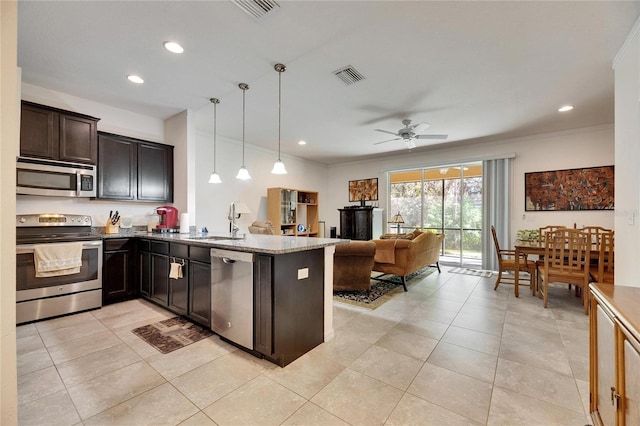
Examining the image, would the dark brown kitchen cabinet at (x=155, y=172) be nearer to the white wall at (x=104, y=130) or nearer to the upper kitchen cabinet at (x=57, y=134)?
the white wall at (x=104, y=130)

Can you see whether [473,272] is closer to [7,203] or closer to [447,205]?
[447,205]

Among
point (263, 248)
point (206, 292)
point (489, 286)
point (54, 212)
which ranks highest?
point (54, 212)

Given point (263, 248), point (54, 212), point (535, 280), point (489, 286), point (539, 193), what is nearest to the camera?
point (263, 248)

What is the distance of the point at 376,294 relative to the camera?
399 cm

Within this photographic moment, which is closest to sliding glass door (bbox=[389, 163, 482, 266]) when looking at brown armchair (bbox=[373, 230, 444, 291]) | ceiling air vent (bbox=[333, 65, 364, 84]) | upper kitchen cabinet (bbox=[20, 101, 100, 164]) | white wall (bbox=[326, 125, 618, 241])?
white wall (bbox=[326, 125, 618, 241])

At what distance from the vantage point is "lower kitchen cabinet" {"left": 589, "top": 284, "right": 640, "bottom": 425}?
36.9 inches

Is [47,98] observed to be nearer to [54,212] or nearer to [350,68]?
[54,212]

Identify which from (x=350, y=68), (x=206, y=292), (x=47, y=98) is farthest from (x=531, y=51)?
(x=47, y=98)

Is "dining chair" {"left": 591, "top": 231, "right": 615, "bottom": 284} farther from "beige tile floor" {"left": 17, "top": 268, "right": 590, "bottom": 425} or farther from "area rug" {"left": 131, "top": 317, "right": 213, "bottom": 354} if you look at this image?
"area rug" {"left": 131, "top": 317, "right": 213, "bottom": 354}

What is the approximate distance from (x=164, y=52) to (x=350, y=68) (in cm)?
192

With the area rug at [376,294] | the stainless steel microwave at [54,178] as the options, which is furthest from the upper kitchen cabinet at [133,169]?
the area rug at [376,294]

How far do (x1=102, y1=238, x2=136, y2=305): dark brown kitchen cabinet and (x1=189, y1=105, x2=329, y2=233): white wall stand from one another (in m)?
0.95

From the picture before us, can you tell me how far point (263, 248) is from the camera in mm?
2057

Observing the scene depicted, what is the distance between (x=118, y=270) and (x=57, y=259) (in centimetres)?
67
